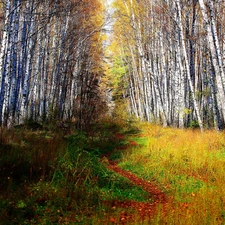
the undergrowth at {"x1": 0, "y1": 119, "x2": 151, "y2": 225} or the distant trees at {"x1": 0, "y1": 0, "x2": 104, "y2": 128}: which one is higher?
the distant trees at {"x1": 0, "y1": 0, "x2": 104, "y2": 128}

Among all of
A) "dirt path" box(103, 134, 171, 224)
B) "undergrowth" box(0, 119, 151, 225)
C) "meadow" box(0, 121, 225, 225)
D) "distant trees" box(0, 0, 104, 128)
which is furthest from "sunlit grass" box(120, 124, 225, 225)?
"distant trees" box(0, 0, 104, 128)

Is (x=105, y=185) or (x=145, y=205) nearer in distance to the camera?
(x=145, y=205)

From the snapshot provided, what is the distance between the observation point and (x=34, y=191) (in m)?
3.83

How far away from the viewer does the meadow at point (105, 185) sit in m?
3.21

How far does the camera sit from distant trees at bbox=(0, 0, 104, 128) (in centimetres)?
924

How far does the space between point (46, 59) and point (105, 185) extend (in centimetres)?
1121

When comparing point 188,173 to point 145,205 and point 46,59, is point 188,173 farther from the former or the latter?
point 46,59

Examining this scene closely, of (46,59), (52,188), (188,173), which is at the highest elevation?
(46,59)

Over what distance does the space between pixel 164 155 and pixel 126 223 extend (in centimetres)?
426

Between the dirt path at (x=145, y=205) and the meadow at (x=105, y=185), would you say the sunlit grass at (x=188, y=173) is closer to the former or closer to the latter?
the meadow at (x=105, y=185)

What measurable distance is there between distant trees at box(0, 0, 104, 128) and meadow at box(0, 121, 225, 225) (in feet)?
10.1

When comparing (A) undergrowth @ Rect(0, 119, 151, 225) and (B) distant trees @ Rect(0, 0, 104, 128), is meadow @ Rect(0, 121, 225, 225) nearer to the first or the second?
(A) undergrowth @ Rect(0, 119, 151, 225)

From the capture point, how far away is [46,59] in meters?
14.2

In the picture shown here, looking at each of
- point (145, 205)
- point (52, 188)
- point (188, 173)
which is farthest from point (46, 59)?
point (145, 205)
